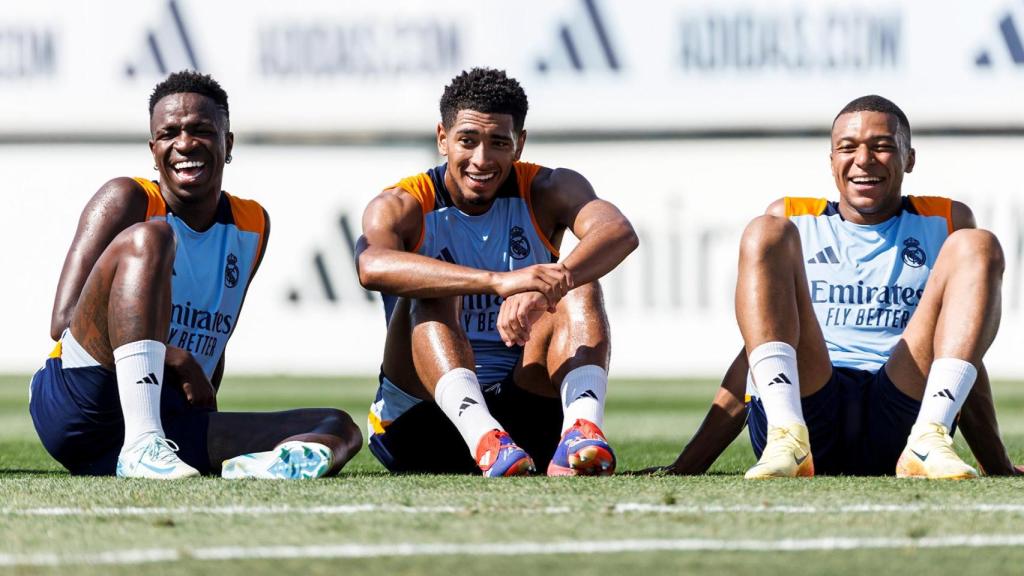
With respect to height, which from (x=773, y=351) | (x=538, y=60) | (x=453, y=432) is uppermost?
(x=538, y=60)

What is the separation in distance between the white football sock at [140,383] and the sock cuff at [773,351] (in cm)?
176

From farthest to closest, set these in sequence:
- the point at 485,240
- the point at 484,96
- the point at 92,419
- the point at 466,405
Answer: the point at 485,240 < the point at 484,96 < the point at 92,419 < the point at 466,405

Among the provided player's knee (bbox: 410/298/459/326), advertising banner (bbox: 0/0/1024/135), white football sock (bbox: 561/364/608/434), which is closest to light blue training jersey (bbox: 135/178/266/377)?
player's knee (bbox: 410/298/459/326)

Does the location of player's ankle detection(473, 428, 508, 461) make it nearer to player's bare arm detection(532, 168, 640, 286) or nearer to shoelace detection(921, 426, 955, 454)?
player's bare arm detection(532, 168, 640, 286)

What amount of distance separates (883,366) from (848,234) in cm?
50

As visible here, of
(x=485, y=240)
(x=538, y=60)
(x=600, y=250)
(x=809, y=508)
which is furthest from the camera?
(x=538, y=60)

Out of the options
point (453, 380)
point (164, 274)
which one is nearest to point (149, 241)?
point (164, 274)

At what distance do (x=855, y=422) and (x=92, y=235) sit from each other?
2.44 m

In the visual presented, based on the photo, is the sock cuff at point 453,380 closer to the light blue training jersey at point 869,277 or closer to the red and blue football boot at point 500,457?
the red and blue football boot at point 500,457

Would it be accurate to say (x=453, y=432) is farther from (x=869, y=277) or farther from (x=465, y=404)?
(x=869, y=277)

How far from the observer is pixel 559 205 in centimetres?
507

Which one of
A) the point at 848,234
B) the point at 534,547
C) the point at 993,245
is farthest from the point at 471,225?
the point at 534,547

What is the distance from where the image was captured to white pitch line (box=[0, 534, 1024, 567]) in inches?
113

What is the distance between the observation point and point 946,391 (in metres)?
4.35
